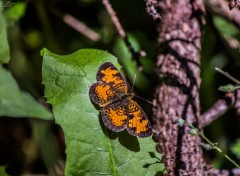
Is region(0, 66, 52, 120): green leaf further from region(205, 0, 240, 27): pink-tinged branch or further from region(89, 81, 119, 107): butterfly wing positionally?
region(205, 0, 240, 27): pink-tinged branch

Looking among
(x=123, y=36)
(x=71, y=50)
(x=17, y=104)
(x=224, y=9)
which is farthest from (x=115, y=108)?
(x=71, y=50)

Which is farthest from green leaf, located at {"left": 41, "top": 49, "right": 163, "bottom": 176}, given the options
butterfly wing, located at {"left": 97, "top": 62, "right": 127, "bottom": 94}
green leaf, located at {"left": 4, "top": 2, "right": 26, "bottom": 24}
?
green leaf, located at {"left": 4, "top": 2, "right": 26, "bottom": 24}

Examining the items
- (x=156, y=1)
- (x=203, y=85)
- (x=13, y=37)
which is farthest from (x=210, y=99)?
(x=13, y=37)

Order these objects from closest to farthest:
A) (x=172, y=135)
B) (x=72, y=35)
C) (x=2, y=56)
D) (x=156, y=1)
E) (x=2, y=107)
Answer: (x=2, y=107) → (x=2, y=56) → (x=172, y=135) → (x=156, y=1) → (x=72, y=35)

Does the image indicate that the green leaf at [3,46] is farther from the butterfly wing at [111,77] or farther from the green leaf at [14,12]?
the green leaf at [14,12]

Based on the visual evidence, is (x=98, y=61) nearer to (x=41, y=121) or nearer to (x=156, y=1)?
(x=156, y=1)

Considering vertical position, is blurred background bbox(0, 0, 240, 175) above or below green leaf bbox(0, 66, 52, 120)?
below

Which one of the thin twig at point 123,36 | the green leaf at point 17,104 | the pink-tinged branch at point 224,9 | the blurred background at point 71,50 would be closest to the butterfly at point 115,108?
the green leaf at point 17,104
